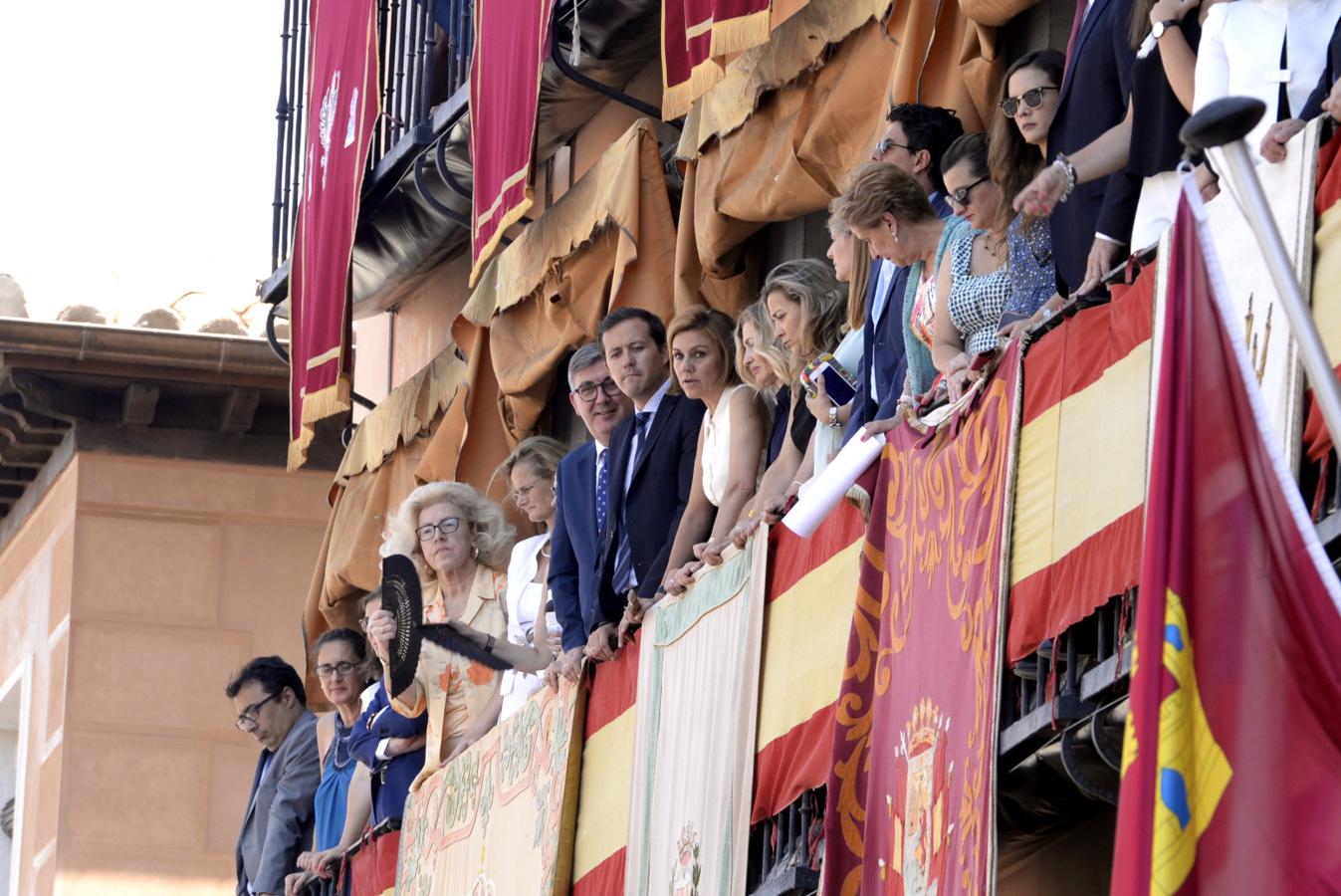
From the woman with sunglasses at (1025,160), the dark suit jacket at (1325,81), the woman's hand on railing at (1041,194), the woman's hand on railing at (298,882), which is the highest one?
the woman's hand on railing at (298,882)

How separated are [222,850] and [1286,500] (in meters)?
13.1

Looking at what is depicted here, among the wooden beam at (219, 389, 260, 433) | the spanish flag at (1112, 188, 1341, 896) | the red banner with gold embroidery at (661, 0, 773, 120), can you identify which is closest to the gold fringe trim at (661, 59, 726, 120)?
the red banner with gold embroidery at (661, 0, 773, 120)

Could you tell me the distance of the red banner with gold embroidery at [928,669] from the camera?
562 centimetres

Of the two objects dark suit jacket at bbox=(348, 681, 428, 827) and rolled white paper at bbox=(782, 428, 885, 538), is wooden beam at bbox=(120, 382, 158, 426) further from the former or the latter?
rolled white paper at bbox=(782, 428, 885, 538)

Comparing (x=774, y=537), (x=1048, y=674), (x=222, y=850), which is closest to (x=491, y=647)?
(x=774, y=537)

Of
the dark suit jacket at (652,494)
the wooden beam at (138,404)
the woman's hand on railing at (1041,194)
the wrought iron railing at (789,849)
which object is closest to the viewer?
the woman's hand on railing at (1041,194)

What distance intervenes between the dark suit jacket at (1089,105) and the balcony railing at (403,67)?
6819 mm

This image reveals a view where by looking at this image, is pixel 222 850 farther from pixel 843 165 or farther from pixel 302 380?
pixel 843 165

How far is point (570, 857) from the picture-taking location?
8.78m

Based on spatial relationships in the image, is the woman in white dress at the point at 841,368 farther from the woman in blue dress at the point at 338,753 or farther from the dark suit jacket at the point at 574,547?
the woman in blue dress at the point at 338,753

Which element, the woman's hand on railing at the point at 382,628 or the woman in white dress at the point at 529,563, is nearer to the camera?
the woman's hand on railing at the point at 382,628

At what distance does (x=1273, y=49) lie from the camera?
5.25m

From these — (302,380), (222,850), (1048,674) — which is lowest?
(1048,674)

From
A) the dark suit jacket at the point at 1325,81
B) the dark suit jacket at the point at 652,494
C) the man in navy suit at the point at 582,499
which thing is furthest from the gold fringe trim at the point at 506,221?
the dark suit jacket at the point at 1325,81
